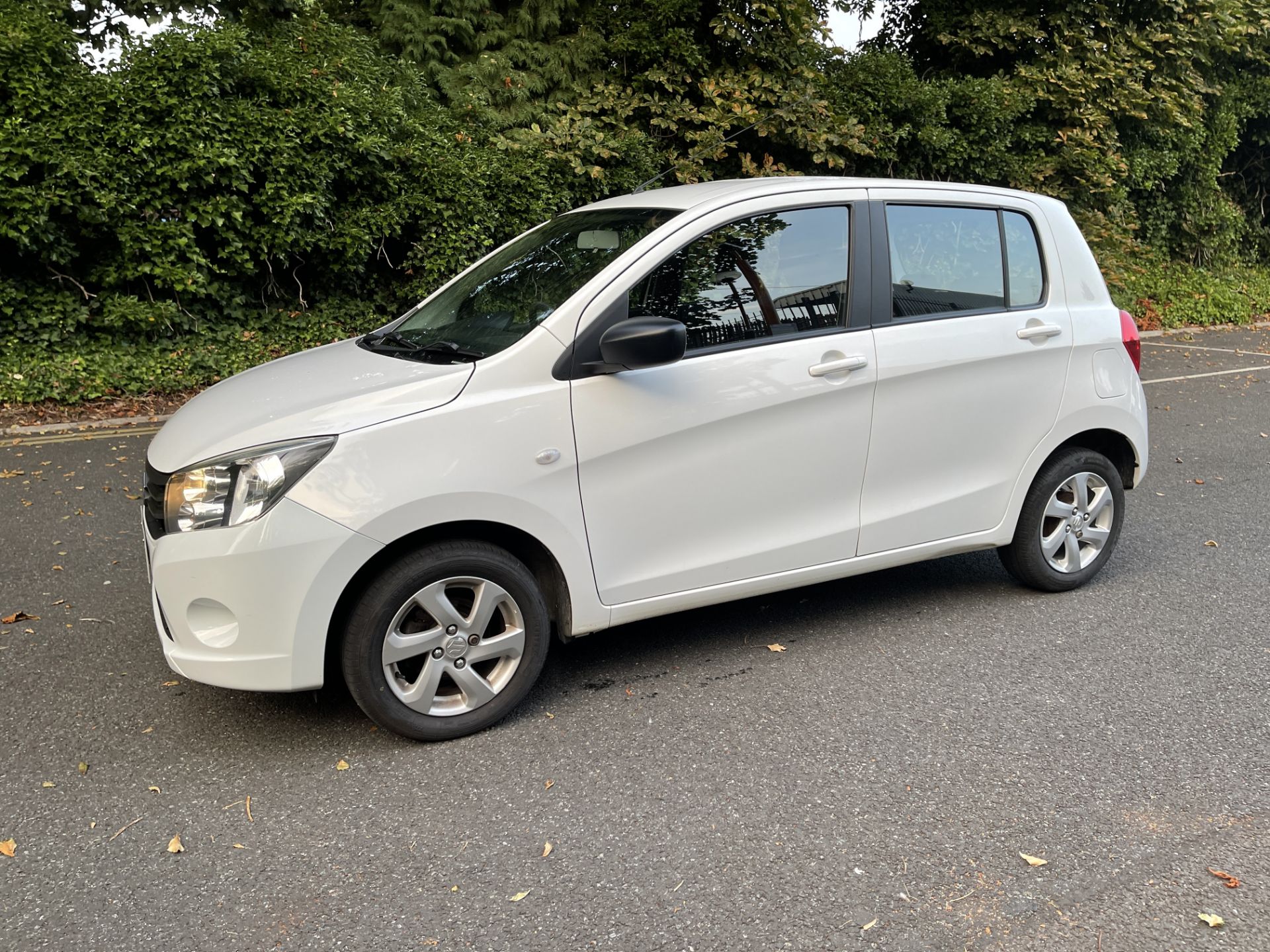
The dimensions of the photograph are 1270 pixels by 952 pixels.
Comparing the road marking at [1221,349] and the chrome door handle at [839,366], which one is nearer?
the chrome door handle at [839,366]

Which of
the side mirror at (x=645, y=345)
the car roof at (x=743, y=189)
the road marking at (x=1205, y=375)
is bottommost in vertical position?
the road marking at (x=1205, y=375)

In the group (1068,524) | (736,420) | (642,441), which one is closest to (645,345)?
(642,441)

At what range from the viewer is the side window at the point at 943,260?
4434 mm

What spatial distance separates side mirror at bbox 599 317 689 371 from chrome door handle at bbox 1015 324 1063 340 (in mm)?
1838

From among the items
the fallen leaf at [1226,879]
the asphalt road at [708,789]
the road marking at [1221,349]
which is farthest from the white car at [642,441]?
the road marking at [1221,349]

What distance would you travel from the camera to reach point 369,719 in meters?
3.85

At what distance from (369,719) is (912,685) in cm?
206

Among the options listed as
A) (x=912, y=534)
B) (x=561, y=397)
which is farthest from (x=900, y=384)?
(x=561, y=397)

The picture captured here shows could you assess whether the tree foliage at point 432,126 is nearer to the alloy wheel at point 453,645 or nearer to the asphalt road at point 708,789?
the asphalt road at point 708,789

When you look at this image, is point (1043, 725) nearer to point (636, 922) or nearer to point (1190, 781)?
point (1190, 781)

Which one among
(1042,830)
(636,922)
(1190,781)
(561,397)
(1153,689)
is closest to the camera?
(636,922)

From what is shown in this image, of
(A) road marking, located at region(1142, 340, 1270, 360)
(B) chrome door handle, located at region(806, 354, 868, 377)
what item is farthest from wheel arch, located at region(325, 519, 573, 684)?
(A) road marking, located at region(1142, 340, 1270, 360)

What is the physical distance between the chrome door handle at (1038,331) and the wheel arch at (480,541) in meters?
2.36

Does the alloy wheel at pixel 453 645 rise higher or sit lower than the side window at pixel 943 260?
lower
